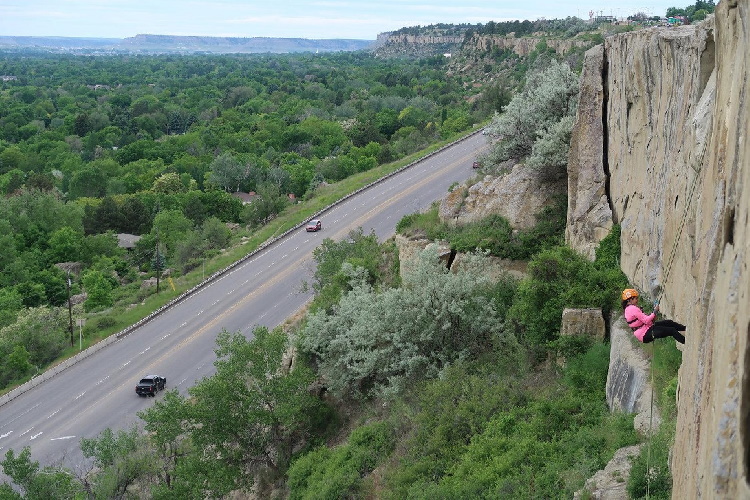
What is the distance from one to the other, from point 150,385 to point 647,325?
22232mm

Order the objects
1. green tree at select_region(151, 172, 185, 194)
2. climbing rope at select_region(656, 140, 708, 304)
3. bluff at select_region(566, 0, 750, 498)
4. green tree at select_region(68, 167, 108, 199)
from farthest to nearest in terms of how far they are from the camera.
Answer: green tree at select_region(68, 167, 108, 199), green tree at select_region(151, 172, 185, 194), climbing rope at select_region(656, 140, 708, 304), bluff at select_region(566, 0, 750, 498)

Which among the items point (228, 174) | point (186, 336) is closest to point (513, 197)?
point (186, 336)

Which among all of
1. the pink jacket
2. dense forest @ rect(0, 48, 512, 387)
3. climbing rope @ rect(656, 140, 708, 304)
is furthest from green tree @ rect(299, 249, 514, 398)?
dense forest @ rect(0, 48, 512, 387)

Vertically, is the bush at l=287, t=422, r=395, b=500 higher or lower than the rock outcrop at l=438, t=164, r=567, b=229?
lower

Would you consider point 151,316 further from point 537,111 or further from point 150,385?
point 537,111

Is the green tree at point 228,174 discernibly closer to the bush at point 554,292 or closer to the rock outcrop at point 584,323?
the bush at point 554,292

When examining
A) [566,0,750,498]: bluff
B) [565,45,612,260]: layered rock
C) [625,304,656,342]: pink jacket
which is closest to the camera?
[566,0,750,498]: bluff

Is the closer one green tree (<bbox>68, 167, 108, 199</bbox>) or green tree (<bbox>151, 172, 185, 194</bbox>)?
green tree (<bbox>151, 172, 185, 194</bbox>)

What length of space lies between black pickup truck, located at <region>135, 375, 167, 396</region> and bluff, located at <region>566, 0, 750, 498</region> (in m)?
16.6

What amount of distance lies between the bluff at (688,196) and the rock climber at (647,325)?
0.44 meters

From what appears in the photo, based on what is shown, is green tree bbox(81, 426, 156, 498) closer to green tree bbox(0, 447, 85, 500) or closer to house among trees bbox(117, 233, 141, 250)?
green tree bbox(0, 447, 85, 500)

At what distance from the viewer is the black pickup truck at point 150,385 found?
2961 cm

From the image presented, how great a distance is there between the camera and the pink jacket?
11180 mm

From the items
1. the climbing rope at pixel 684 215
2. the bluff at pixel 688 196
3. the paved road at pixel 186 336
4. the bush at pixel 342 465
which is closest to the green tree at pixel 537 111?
the bluff at pixel 688 196
